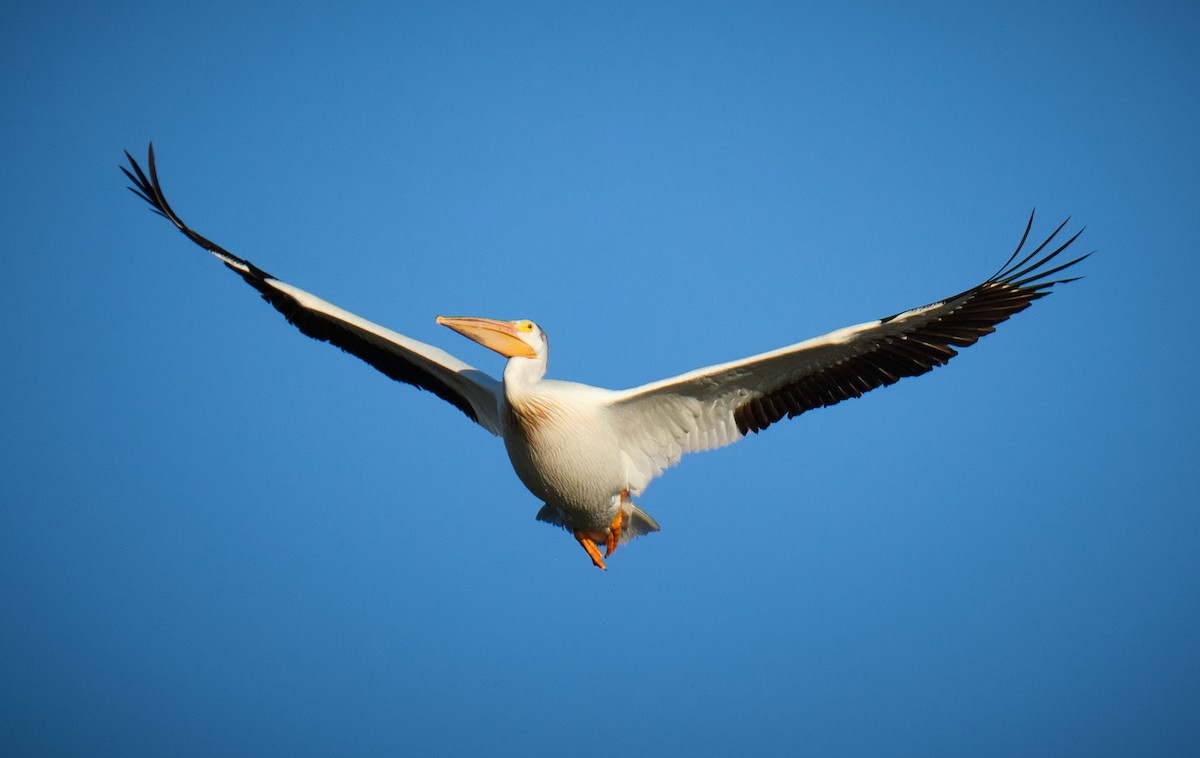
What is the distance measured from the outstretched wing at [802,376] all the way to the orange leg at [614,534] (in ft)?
1.19

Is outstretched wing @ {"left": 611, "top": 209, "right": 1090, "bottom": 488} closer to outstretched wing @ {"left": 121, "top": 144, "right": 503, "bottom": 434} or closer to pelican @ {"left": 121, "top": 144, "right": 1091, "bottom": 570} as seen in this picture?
pelican @ {"left": 121, "top": 144, "right": 1091, "bottom": 570}

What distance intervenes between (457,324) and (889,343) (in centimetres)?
292

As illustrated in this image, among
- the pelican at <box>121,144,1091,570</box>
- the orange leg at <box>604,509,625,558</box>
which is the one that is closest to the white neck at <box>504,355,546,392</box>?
the pelican at <box>121,144,1091,570</box>

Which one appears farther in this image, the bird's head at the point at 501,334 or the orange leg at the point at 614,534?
the orange leg at the point at 614,534

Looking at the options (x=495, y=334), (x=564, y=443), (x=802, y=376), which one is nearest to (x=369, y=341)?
(x=495, y=334)

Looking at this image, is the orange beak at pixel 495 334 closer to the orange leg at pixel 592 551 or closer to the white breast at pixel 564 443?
the white breast at pixel 564 443

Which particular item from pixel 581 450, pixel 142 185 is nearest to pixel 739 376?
pixel 581 450

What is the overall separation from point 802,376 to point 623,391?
1.23 meters

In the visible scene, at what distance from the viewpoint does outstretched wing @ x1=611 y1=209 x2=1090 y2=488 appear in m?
6.88

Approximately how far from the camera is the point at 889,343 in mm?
7129

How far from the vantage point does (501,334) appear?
7.57 metres

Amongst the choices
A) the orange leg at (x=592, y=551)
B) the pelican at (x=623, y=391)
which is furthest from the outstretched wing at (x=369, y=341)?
the orange leg at (x=592, y=551)

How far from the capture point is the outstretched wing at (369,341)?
7914 millimetres

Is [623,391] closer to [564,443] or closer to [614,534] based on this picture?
[564,443]
